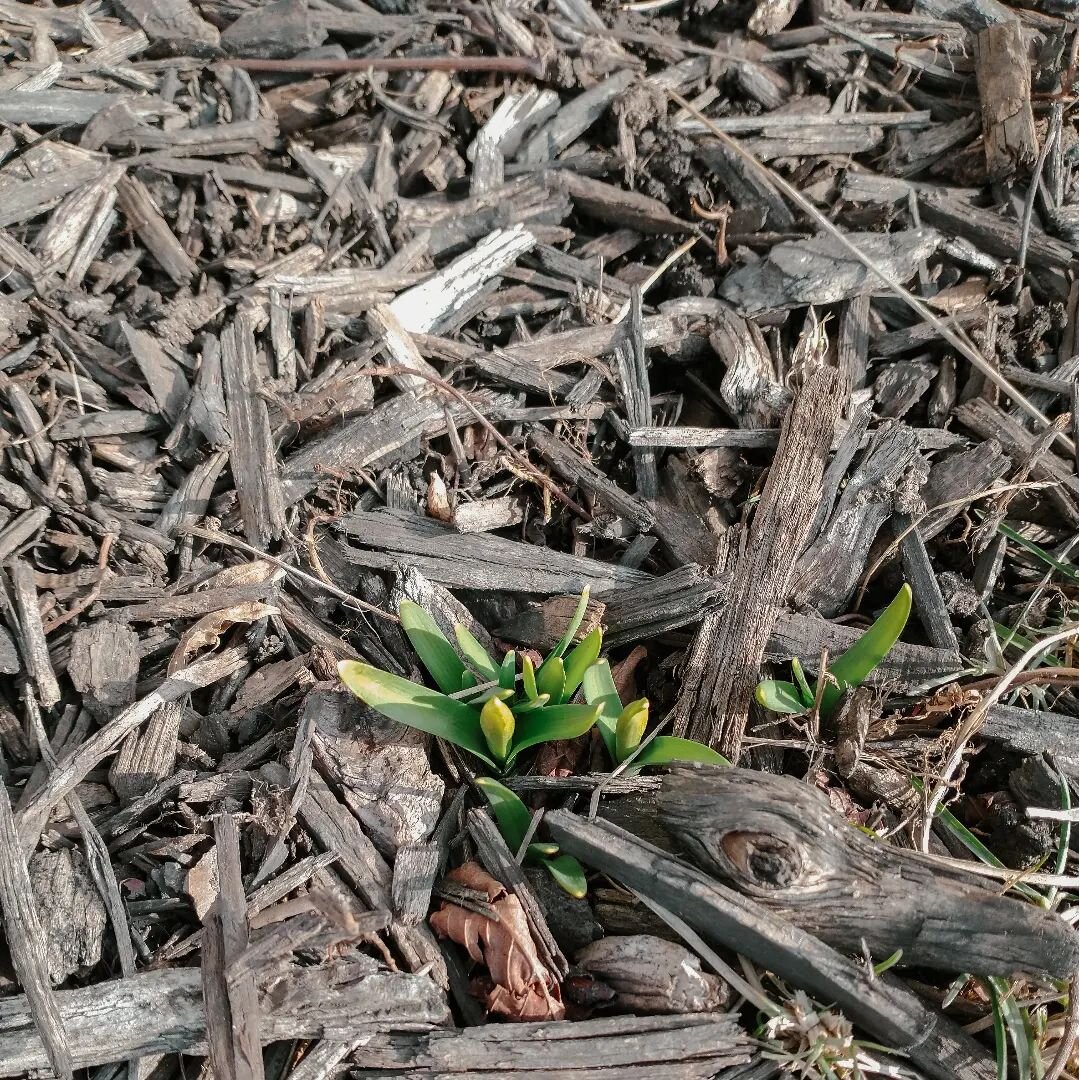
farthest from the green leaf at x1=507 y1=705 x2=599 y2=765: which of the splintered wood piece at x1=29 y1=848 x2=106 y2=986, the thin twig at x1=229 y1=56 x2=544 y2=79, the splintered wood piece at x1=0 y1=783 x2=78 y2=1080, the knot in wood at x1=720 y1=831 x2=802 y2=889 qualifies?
the thin twig at x1=229 y1=56 x2=544 y2=79

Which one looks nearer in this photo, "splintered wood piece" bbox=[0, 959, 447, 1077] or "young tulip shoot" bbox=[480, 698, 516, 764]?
"splintered wood piece" bbox=[0, 959, 447, 1077]

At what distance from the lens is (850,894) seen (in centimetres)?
158

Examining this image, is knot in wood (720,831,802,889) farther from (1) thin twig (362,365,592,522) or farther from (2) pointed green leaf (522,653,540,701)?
(1) thin twig (362,365,592,522)

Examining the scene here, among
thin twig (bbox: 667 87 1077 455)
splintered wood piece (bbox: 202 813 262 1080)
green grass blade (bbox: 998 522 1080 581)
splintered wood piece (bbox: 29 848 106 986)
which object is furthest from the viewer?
green grass blade (bbox: 998 522 1080 581)

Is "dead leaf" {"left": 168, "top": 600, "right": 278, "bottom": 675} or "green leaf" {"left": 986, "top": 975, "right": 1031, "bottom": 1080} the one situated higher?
"dead leaf" {"left": 168, "top": 600, "right": 278, "bottom": 675}

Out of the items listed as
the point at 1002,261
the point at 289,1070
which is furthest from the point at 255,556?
the point at 1002,261

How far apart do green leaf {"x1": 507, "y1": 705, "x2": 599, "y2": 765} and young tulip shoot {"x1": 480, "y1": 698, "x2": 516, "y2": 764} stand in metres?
0.03

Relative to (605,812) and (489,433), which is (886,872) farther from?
(489,433)

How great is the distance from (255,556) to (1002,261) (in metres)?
2.22

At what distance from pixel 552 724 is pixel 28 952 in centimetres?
107

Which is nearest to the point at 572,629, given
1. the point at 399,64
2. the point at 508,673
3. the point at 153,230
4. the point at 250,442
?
the point at 508,673

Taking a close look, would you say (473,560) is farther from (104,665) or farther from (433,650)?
(104,665)

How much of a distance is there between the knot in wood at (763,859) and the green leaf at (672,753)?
0.19 metres

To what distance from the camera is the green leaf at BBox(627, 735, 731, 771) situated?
1772mm
